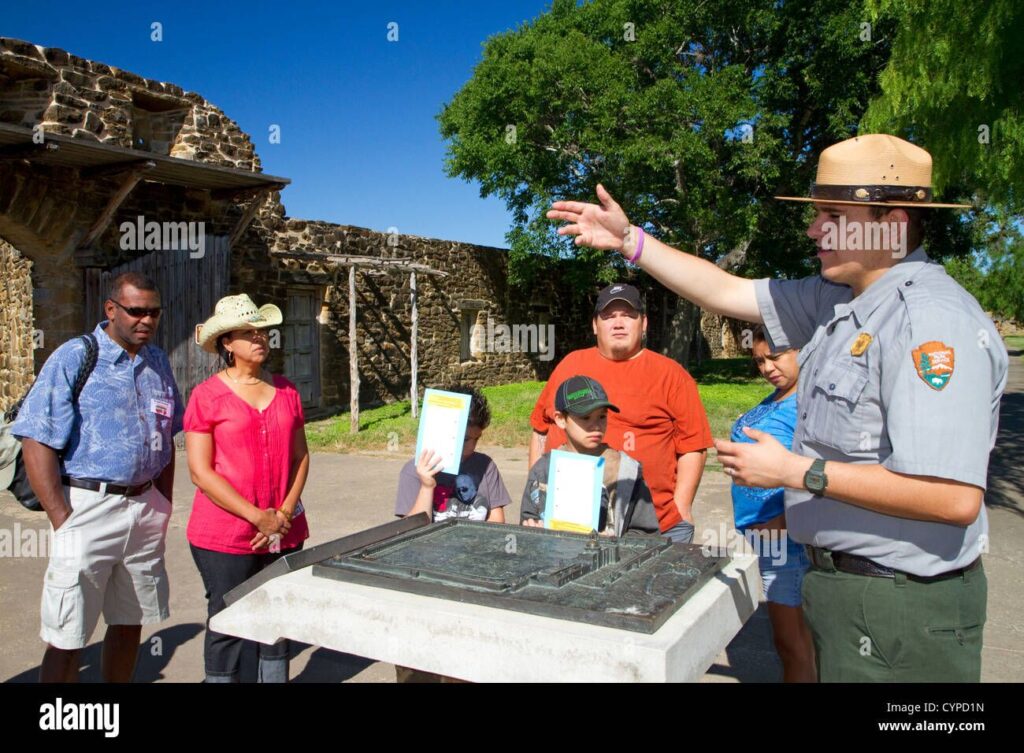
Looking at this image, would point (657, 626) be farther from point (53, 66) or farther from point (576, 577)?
point (53, 66)

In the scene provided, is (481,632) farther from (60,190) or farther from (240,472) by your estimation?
(60,190)

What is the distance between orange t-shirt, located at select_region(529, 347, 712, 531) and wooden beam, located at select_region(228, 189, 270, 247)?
9545 millimetres

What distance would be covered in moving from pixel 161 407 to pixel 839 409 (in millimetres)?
3050

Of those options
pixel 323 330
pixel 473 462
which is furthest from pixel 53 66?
pixel 473 462

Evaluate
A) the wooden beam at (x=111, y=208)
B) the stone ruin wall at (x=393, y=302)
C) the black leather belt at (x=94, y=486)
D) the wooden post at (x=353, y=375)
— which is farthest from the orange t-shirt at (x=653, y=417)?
the stone ruin wall at (x=393, y=302)

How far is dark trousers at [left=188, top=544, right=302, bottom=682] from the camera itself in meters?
3.24

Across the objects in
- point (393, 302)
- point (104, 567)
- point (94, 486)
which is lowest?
point (104, 567)

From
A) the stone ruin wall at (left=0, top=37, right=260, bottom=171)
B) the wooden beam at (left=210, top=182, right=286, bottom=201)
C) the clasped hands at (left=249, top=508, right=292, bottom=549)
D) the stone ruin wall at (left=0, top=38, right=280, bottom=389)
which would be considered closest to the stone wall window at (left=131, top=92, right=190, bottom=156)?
the stone ruin wall at (left=0, top=37, right=260, bottom=171)

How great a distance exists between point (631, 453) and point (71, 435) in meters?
2.53

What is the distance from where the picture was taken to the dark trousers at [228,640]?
3244 millimetres

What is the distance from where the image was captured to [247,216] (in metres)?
12.3

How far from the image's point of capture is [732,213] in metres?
16.4

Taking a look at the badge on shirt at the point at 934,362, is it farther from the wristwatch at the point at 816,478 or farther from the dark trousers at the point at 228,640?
the dark trousers at the point at 228,640

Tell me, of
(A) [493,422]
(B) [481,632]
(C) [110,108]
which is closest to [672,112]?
(A) [493,422]
